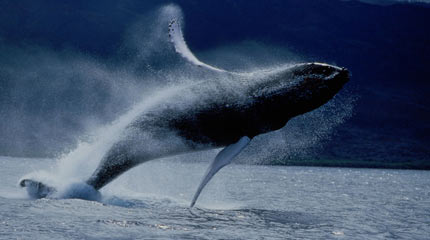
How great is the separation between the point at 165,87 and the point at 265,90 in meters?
3.15

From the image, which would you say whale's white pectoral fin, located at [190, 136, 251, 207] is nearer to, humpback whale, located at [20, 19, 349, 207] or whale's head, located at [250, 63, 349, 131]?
humpback whale, located at [20, 19, 349, 207]

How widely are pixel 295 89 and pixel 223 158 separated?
7.87 ft

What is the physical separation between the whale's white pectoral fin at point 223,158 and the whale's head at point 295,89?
71 cm

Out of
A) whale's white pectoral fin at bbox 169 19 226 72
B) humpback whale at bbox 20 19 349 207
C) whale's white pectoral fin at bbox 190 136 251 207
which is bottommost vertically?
whale's white pectoral fin at bbox 190 136 251 207

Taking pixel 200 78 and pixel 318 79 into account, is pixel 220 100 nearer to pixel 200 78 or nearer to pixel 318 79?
pixel 200 78

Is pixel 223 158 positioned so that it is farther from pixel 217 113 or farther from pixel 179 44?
pixel 179 44

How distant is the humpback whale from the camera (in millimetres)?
11391

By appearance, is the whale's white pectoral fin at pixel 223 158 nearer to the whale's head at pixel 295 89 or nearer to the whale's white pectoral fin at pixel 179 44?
the whale's head at pixel 295 89

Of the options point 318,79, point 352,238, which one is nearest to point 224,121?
point 318,79

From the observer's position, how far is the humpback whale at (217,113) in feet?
37.4

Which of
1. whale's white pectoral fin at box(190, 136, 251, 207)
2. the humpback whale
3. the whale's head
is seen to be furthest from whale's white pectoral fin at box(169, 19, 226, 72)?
whale's white pectoral fin at box(190, 136, 251, 207)

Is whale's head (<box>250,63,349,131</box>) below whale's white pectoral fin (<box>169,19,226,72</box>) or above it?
below

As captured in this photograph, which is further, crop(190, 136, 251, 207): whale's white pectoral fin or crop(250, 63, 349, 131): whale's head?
crop(190, 136, 251, 207): whale's white pectoral fin

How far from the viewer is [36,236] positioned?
28.0ft
